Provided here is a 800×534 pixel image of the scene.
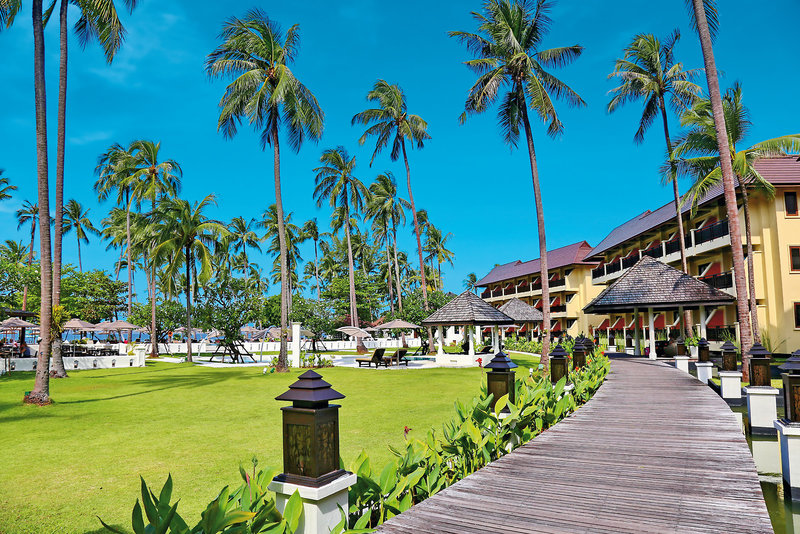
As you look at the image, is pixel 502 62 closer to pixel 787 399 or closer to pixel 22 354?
pixel 787 399

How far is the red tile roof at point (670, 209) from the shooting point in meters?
26.1

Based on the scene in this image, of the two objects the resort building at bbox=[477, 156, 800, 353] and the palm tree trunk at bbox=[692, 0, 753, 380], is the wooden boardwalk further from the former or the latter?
the resort building at bbox=[477, 156, 800, 353]

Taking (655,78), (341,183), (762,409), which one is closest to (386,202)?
(341,183)

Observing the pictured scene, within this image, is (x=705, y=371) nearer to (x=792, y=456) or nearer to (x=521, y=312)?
(x=792, y=456)

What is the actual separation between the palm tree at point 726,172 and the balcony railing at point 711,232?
573 inches

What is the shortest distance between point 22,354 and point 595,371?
30844 mm

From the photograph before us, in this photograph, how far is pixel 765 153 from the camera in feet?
70.8

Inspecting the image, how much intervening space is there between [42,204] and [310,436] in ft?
44.5

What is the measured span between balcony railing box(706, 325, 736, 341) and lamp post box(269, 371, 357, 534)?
28.3m

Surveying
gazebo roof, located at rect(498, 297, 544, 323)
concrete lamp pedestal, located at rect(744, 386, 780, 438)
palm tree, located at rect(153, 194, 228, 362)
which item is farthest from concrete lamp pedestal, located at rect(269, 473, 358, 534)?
gazebo roof, located at rect(498, 297, 544, 323)

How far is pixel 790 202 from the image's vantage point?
26.4 meters

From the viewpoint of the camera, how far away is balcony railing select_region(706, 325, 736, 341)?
2753 cm

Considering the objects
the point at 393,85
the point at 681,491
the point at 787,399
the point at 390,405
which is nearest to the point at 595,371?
the point at 390,405

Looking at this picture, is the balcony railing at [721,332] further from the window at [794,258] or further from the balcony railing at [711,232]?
the balcony railing at [711,232]
